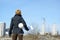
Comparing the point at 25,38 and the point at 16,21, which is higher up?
the point at 16,21

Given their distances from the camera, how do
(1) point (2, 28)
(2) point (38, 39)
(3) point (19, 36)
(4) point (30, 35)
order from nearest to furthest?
(3) point (19, 36) → (2) point (38, 39) → (4) point (30, 35) → (1) point (2, 28)

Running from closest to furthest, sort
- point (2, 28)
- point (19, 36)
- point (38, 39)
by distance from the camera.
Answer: point (19, 36)
point (38, 39)
point (2, 28)

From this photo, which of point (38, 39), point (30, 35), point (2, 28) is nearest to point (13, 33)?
point (38, 39)

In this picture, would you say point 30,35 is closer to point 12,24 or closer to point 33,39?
point 33,39

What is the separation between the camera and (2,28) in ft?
80.6

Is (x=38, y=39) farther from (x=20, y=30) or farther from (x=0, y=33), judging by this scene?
(x=20, y=30)

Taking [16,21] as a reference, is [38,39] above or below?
below

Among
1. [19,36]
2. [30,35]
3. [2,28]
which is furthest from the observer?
[2,28]

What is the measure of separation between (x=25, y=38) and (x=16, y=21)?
10739 millimetres

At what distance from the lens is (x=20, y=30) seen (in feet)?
31.8

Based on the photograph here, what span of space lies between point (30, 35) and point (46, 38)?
2.12 m

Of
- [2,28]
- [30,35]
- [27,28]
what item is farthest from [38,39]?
[27,28]

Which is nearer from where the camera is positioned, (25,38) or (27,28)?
(27,28)

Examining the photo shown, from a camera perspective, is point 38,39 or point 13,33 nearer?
point 13,33
